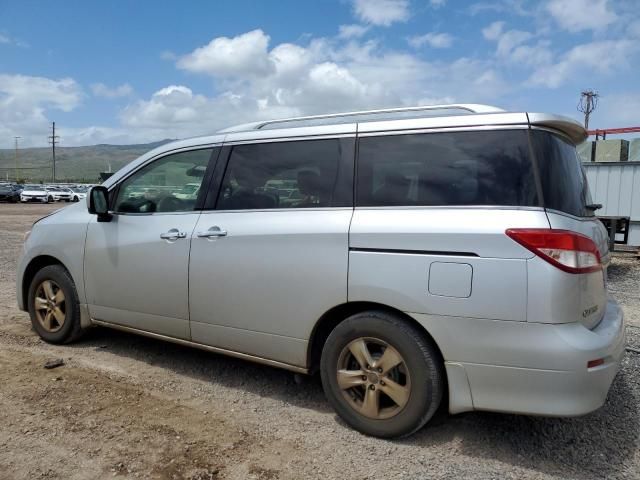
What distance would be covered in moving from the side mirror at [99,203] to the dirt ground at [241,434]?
1.25m

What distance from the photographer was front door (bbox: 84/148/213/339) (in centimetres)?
392

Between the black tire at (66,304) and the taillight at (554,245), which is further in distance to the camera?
the black tire at (66,304)

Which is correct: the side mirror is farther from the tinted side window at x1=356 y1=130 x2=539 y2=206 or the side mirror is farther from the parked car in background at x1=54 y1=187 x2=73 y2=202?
the parked car in background at x1=54 y1=187 x2=73 y2=202

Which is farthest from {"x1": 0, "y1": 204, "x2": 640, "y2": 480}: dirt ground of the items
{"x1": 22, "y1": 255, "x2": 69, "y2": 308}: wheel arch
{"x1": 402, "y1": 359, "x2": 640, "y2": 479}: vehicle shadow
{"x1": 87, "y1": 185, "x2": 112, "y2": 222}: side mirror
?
{"x1": 87, "y1": 185, "x2": 112, "y2": 222}: side mirror

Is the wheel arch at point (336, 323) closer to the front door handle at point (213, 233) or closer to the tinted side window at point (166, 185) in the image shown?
the front door handle at point (213, 233)

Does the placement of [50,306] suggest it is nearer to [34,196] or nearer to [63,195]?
[34,196]

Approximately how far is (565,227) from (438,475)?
1453mm

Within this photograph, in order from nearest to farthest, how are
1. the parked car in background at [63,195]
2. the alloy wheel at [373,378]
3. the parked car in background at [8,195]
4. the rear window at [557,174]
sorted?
the rear window at [557,174] → the alloy wheel at [373,378] → the parked car in background at [8,195] → the parked car in background at [63,195]

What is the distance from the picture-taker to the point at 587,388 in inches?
105

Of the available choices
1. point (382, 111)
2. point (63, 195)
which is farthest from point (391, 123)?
point (63, 195)

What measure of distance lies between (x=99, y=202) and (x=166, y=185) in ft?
2.02

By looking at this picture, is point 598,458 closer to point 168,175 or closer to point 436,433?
point 436,433

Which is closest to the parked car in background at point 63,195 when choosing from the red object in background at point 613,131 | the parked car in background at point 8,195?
the parked car in background at point 8,195

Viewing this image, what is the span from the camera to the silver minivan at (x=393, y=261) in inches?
106
